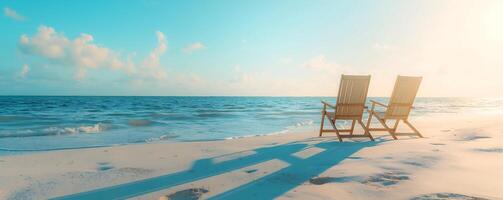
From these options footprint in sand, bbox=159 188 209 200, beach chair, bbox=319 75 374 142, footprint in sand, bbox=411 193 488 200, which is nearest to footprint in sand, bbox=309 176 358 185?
footprint in sand, bbox=411 193 488 200

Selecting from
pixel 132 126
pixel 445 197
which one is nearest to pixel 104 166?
pixel 445 197

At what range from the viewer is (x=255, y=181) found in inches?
149

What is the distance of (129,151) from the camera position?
6336 mm

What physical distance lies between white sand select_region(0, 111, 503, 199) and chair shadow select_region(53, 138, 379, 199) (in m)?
0.01

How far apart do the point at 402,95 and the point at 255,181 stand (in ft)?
18.2

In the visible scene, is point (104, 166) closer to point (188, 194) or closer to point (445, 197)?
point (188, 194)

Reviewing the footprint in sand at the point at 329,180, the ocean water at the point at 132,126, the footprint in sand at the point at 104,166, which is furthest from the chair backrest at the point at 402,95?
the footprint in sand at the point at 104,166

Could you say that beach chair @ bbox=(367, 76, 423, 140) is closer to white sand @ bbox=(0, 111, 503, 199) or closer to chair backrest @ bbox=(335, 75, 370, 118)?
chair backrest @ bbox=(335, 75, 370, 118)

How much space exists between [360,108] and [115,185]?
5882mm

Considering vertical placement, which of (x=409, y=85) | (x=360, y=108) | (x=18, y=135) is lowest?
(x=18, y=135)

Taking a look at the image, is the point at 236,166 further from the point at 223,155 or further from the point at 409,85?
the point at 409,85

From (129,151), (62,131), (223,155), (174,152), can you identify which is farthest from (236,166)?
(62,131)

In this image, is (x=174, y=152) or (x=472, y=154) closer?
(x=472, y=154)

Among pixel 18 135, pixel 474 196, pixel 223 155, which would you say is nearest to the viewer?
pixel 474 196
